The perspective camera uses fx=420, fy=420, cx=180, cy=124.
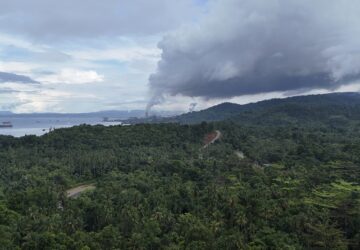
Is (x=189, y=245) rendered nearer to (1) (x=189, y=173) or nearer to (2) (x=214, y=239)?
(2) (x=214, y=239)

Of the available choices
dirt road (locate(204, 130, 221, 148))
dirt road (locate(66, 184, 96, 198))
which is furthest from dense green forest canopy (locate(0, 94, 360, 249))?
dirt road (locate(204, 130, 221, 148))

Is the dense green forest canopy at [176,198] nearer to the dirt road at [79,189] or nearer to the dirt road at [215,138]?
the dirt road at [79,189]

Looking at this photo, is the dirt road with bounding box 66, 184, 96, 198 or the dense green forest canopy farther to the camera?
the dirt road with bounding box 66, 184, 96, 198

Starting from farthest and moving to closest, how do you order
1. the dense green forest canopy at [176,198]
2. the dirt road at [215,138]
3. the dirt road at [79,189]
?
the dirt road at [215,138], the dirt road at [79,189], the dense green forest canopy at [176,198]

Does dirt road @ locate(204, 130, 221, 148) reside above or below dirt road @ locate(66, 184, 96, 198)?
above

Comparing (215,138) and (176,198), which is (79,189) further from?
(215,138)

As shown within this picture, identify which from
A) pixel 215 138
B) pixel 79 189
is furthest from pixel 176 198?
pixel 215 138

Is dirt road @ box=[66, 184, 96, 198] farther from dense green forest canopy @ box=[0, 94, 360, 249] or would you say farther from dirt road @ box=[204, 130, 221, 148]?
dirt road @ box=[204, 130, 221, 148]

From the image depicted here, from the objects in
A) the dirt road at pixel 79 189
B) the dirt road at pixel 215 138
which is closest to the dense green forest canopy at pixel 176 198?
the dirt road at pixel 79 189
